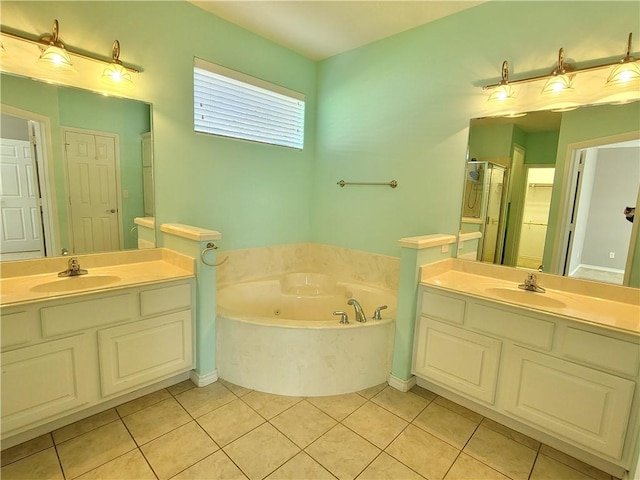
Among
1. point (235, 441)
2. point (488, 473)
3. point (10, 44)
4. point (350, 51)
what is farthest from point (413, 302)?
point (10, 44)

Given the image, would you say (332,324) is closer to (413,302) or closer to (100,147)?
(413,302)

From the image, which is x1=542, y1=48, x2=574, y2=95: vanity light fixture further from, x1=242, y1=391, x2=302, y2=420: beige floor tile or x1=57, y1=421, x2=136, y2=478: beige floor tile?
x1=57, y1=421, x2=136, y2=478: beige floor tile

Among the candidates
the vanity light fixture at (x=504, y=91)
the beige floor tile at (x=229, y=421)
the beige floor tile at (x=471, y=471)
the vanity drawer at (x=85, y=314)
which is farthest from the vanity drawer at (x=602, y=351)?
the vanity drawer at (x=85, y=314)

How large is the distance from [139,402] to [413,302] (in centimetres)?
186

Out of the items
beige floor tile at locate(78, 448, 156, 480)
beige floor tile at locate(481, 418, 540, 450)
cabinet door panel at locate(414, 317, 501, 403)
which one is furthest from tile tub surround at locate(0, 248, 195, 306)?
beige floor tile at locate(481, 418, 540, 450)

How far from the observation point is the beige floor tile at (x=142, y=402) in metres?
1.89

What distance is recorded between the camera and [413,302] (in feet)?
6.95

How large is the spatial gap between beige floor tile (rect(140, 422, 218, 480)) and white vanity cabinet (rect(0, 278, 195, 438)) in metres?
0.39

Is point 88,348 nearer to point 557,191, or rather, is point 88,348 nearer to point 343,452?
point 343,452

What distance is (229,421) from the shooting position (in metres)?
1.83

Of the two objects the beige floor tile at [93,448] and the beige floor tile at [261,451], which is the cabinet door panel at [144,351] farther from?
the beige floor tile at [261,451]

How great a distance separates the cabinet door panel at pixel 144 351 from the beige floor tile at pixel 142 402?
0.52ft

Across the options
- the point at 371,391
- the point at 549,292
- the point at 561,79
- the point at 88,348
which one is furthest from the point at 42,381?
the point at 561,79

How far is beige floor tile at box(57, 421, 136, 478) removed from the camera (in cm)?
150
